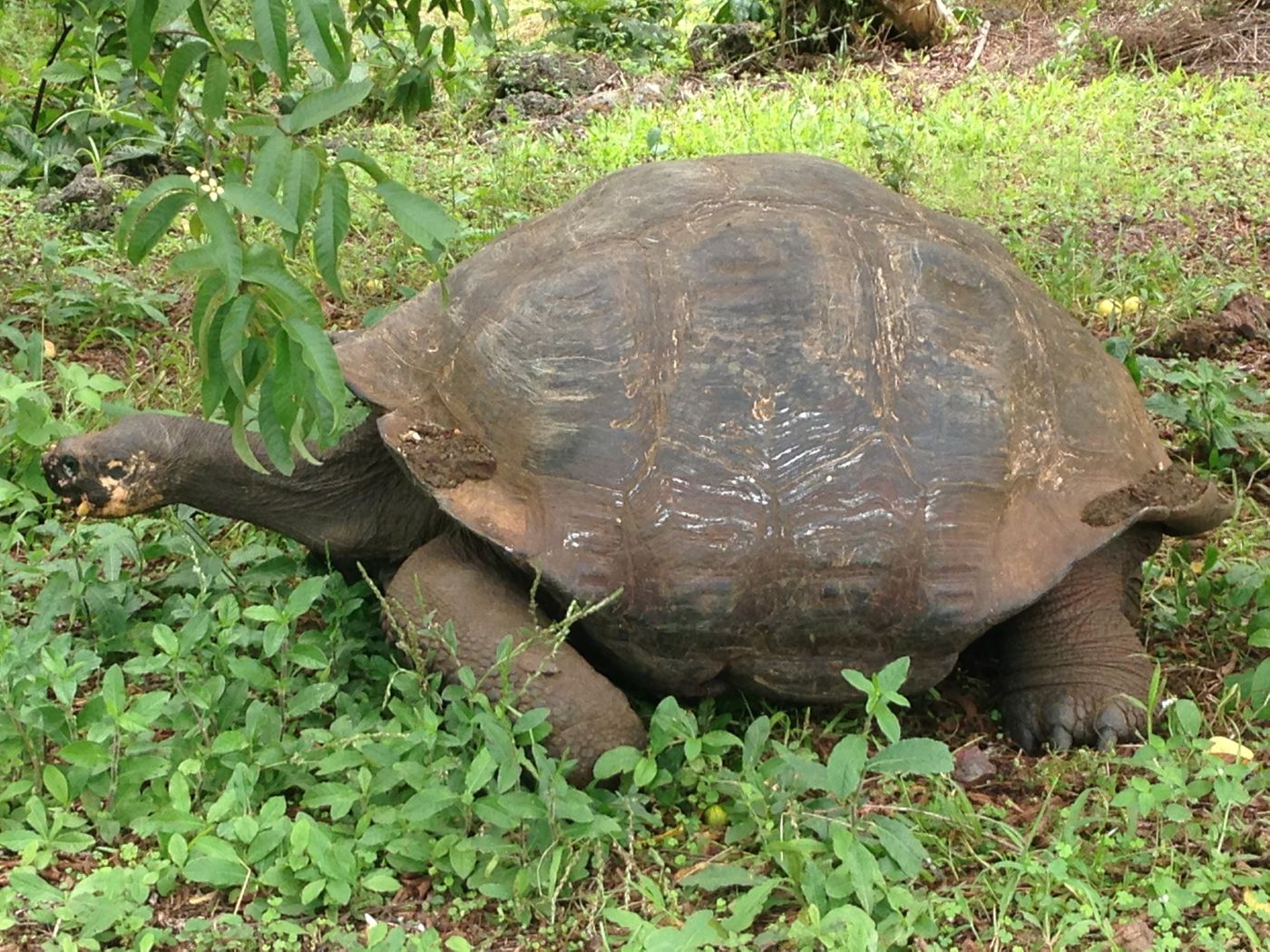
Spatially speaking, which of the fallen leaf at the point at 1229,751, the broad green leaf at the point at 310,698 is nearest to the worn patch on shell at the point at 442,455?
the broad green leaf at the point at 310,698

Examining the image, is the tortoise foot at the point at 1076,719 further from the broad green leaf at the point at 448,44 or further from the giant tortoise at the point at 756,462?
the broad green leaf at the point at 448,44

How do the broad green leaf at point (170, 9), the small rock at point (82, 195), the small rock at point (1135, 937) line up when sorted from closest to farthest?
the broad green leaf at point (170, 9) < the small rock at point (1135, 937) < the small rock at point (82, 195)

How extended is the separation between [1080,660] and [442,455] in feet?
5.91

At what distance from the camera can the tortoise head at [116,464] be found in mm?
3590

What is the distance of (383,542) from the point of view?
3826 millimetres

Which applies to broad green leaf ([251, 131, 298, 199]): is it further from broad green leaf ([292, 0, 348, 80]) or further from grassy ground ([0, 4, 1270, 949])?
grassy ground ([0, 4, 1270, 949])

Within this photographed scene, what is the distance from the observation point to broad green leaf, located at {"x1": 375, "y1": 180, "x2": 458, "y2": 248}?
2.26 m

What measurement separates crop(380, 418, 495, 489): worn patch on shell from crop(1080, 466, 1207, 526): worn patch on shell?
1.56 meters

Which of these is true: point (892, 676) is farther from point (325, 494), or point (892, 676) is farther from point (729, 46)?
point (729, 46)

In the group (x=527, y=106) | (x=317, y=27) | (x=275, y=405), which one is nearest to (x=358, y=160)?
(x=317, y=27)

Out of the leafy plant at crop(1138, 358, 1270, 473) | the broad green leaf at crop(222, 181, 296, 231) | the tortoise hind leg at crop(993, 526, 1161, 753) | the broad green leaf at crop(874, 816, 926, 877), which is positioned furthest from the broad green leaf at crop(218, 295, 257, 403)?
the leafy plant at crop(1138, 358, 1270, 473)

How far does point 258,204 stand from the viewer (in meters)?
2.15

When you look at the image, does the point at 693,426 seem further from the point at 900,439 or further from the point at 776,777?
Answer: the point at 776,777

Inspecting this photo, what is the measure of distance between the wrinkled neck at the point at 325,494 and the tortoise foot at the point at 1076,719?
1.75 meters
